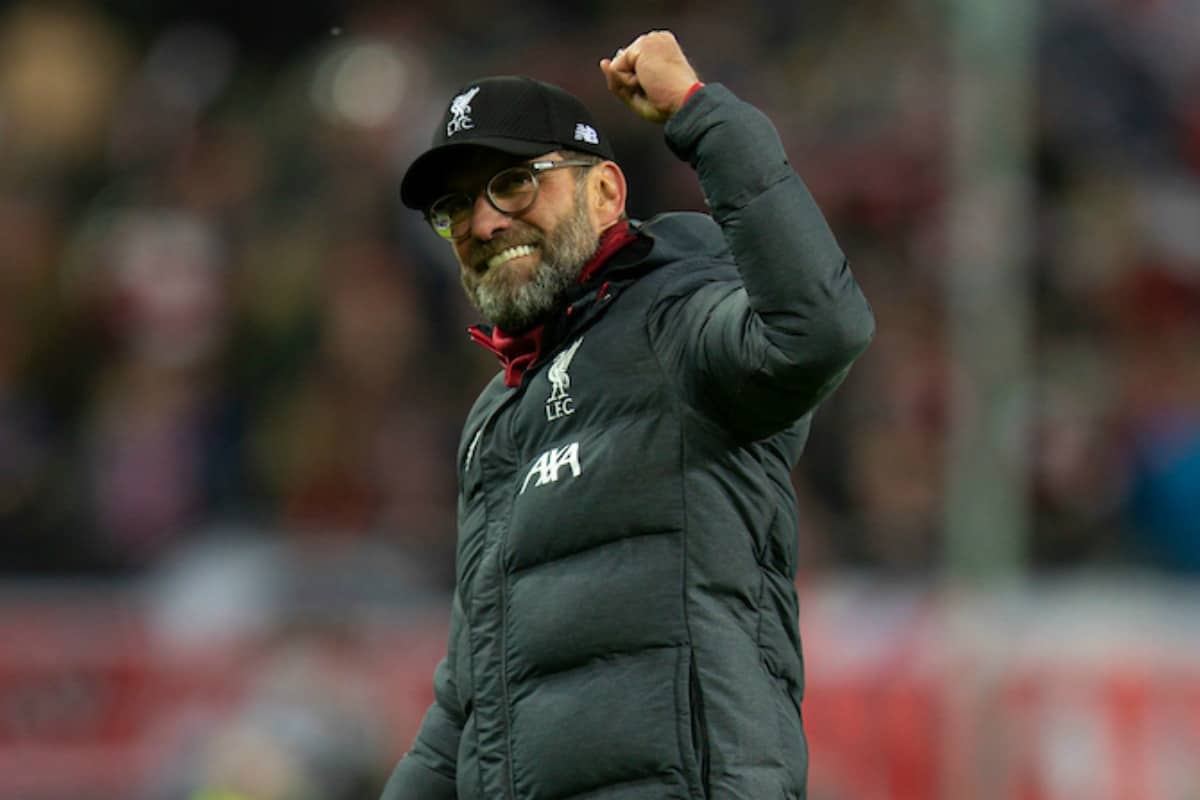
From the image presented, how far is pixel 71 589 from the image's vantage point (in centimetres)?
752

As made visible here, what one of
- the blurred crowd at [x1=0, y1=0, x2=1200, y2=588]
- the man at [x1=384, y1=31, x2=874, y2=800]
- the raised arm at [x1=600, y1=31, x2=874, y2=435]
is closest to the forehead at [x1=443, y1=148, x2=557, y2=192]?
the man at [x1=384, y1=31, x2=874, y2=800]

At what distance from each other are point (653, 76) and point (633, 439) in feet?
1.51

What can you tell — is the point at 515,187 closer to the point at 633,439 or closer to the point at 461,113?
the point at 461,113

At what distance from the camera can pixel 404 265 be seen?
29.5 feet

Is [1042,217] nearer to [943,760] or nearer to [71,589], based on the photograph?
[943,760]

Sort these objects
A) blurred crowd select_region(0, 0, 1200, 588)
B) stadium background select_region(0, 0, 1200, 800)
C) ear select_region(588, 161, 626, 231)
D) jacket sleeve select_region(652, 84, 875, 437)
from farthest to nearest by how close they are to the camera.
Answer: blurred crowd select_region(0, 0, 1200, 588), stadium background select_region(0, 0, 1200, 800), ear select_region(588, 161, 626, 231), jacket sleeve select_region(652, 84, 875, 437)

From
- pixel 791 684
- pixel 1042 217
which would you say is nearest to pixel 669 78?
pixel 791 684

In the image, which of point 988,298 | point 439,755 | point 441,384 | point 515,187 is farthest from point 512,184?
point 441,384

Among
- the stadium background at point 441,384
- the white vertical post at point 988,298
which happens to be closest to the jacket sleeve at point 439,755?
the stadium background at point 441,384

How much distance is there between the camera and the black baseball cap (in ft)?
10.5

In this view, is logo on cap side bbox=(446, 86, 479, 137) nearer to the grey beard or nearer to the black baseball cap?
the black baseball cap

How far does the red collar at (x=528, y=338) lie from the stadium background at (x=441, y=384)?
2347mm

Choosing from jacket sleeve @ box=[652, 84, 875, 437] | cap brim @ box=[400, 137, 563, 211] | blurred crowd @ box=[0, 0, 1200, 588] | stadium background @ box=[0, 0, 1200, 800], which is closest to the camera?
jacket sleeve @ box=[652, 84, 875, 437]

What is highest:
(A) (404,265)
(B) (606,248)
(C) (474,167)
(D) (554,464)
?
(A) (404,265)
